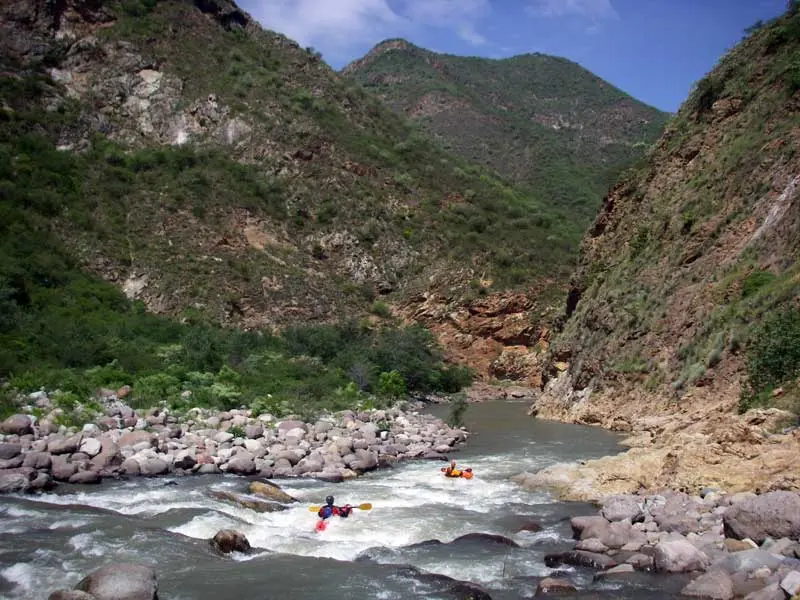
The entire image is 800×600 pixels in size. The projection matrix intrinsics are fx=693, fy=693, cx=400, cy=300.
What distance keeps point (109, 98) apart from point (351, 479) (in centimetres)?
4269

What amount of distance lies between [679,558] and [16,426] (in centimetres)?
1321

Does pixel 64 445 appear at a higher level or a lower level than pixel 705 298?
lower

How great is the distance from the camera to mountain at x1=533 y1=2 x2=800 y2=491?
39.2 feet

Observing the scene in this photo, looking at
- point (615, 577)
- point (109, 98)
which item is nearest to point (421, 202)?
point (109, 98)

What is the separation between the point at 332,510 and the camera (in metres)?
10.8

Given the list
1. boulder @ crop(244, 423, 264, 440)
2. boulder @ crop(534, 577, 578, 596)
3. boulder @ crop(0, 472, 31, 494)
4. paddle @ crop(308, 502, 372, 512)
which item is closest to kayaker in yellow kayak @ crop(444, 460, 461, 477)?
paddle @ crop(308, 502, 372, 512)

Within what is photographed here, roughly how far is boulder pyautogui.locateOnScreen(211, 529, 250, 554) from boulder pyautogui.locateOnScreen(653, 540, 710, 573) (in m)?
5.15

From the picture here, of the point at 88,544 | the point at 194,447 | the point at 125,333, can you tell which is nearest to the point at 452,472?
the point at 194,447

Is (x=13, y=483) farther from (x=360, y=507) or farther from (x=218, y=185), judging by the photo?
(x=218, y=185)

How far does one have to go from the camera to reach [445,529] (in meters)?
10.4

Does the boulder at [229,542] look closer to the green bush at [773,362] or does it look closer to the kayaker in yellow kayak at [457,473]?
the kayaker in yellow kayak at [457,473]

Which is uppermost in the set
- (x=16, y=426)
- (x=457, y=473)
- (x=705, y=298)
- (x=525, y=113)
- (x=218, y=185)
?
(x=525, y=113)

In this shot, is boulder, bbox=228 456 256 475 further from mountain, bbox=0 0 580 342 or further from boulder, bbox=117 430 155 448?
mountain, bbox=0 0 580 342

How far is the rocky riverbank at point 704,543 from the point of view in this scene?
7.14 meters
